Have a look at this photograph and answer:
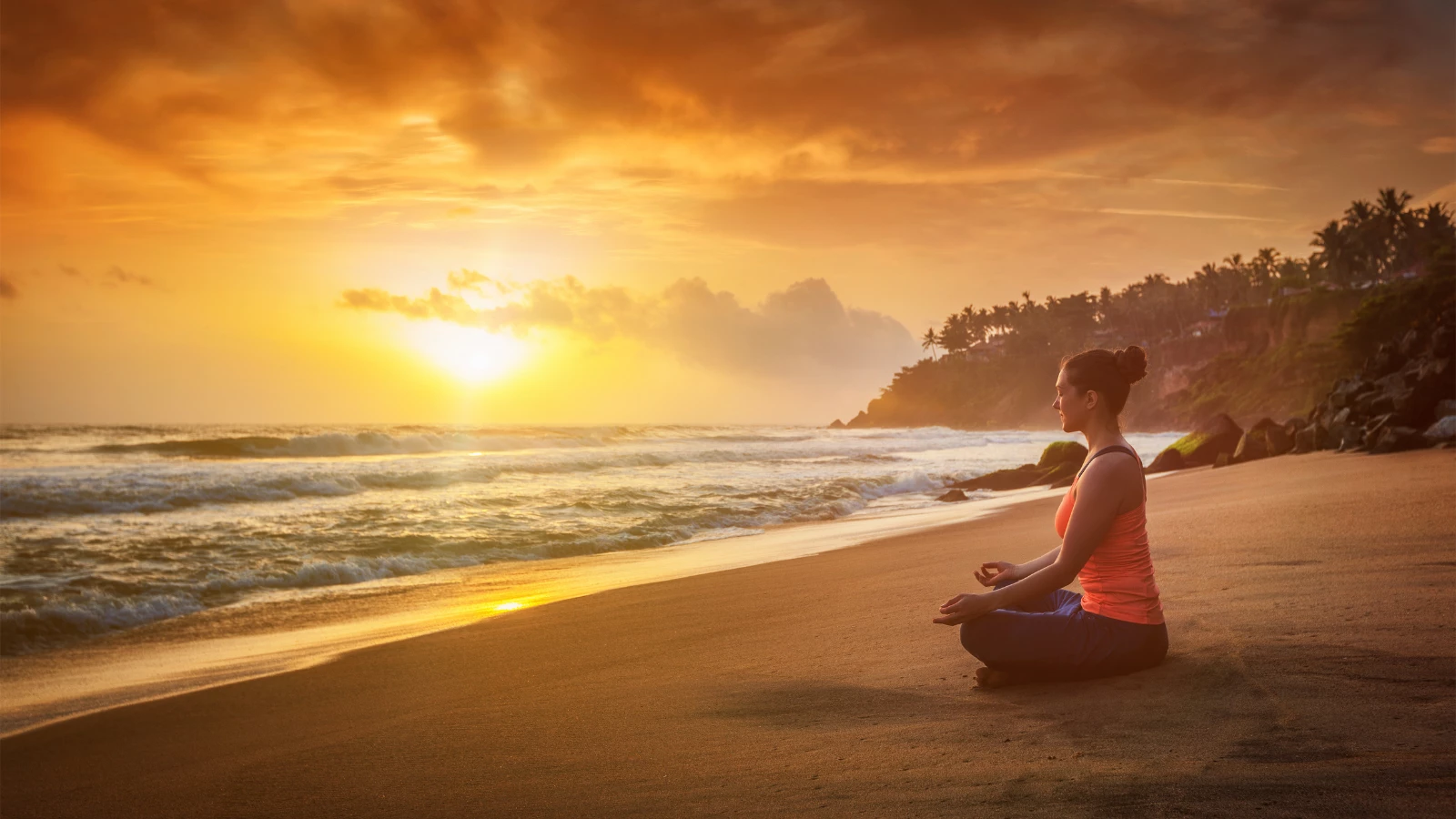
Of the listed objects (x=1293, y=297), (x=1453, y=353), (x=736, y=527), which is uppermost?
(x=1293, y=297)

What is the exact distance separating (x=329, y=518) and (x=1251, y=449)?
2129 centimetres

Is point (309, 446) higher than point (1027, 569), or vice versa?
point (309, 446)

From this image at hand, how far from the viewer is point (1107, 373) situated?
153 inches

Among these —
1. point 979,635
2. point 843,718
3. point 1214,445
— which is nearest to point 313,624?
point 843,718

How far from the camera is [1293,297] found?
86438mm

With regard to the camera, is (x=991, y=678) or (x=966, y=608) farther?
(x=991, y=678)

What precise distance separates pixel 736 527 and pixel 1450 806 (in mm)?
14393

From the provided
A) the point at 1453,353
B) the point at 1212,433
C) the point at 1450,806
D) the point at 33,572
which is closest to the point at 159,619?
the point at 33,572

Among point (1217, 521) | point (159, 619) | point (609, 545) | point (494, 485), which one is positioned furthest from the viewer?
point (494, 485)

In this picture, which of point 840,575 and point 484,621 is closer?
point 484,621

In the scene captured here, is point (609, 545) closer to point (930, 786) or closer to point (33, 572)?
point (33, 572)

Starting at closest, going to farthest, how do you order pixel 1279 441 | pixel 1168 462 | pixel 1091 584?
pixel 1091 584 < pixel 1279 441 < pixel 1168 462

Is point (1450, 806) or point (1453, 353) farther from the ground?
point (1453, 353)

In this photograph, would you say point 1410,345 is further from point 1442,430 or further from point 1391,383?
point 1442,430
